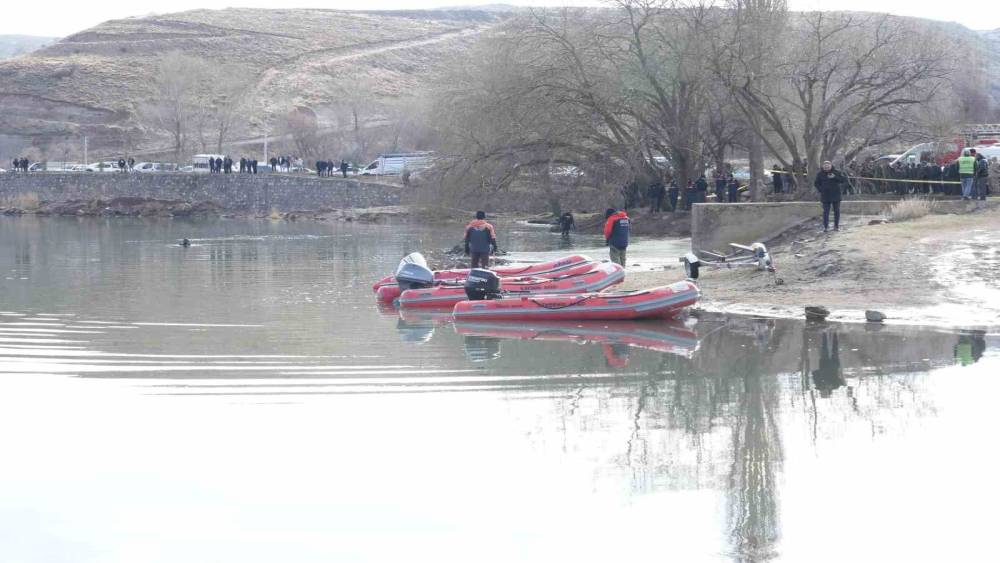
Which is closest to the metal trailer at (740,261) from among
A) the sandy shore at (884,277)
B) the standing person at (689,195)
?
the sandy shore at (884,277)

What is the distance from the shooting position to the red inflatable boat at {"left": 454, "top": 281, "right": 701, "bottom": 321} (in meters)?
20.1

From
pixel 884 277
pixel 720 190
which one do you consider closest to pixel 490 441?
pixel 884 277

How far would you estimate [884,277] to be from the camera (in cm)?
2131

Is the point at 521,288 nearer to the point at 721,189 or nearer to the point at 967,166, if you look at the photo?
the point at 967,166

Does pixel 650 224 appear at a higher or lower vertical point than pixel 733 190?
lower

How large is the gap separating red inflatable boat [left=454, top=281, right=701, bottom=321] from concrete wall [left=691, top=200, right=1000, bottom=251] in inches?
297

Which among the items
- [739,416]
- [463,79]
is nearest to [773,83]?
[463,79]

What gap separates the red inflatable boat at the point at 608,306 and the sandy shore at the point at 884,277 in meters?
1.35

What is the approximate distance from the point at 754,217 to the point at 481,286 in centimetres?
850

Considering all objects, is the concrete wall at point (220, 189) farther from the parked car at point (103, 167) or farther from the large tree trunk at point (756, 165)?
the large tree trunk at point (756, 165)

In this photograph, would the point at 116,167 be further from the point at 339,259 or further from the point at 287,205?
the point at 339,259

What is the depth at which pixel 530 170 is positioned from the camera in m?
46.6

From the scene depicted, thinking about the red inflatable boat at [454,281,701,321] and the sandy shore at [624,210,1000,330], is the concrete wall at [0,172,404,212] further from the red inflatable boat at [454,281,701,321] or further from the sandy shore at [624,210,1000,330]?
the red inflatable boat at [454,281,701,321]

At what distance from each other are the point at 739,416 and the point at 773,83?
27452mm
